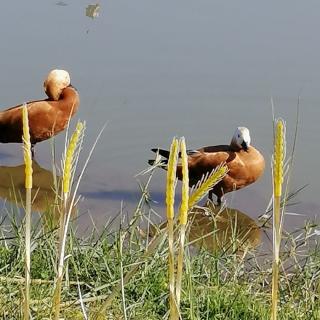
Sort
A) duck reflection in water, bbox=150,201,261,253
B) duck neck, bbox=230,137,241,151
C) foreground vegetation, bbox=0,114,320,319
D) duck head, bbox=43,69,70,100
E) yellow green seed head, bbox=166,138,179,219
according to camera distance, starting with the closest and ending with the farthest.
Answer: yellow green seed head, bbox=166,138,179,219 < foreground vegetation, bbox=0,114,320,319 < duck reflection in water, bbox=150,201,261,253 < duck neck, bbox=230,137,241,151 < duck head, bbox=43,69,70,100

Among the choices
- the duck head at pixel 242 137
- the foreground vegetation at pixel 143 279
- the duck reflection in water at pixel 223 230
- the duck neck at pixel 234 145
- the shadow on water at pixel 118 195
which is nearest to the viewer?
the foreground vegetation at pixel 143 279

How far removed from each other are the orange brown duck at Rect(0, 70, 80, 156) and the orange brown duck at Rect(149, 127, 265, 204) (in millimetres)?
1133

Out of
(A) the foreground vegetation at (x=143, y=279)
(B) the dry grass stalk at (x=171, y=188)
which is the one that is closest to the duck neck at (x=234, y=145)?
(A) the foreground vegetation at (x=143, y=279)

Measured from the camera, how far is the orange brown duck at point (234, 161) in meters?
5.97

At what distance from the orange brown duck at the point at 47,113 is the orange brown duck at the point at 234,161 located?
1133 millimetres

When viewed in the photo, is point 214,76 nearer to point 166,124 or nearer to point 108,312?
point 166,124

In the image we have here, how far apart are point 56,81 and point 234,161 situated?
1.48m

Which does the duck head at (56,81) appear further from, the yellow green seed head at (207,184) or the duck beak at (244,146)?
the yellow green seed head at (207,184)

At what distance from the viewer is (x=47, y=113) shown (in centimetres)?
724

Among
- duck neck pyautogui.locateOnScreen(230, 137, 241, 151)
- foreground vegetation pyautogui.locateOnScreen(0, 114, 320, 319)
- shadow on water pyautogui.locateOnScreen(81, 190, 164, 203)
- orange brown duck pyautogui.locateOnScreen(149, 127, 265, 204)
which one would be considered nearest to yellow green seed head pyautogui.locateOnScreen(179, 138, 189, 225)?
foreground vegetation pyautogui.locateOnScreen(0, 114, 320, 319)

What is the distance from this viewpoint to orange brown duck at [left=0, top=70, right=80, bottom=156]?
6910 millimetres

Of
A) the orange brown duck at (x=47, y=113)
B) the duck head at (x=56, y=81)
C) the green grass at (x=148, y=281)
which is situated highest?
the green grass at (x=148, y=281)

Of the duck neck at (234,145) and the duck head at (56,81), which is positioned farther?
the duck head at (56,81)

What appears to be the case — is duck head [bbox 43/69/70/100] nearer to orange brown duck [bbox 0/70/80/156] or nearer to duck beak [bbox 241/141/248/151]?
orange brown duck [bbox 0/70/80/156]
